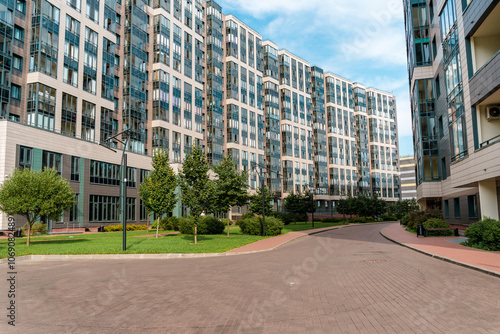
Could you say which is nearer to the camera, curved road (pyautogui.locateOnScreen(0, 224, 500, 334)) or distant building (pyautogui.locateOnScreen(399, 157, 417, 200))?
curved road (pyautogui.locateOnScreen(0, 224, 500, 334))

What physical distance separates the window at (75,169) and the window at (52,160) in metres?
1.92

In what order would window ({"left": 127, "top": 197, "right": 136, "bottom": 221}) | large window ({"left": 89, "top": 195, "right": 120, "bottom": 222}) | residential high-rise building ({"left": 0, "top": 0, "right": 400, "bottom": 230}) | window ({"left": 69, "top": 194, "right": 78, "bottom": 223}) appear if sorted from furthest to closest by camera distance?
window ({"left": 127, "top": 197, "right": 136, "bottom": 221}) < large window ({"left": 89, "top": 195, "right": 120, "bottom": 222}) < window ({"left": 69, "top": 194, "right": 78, "bottom": 223}) < residential high-rise building ({"left": 0, "top": 0, "right": 400, "bottom": 230})

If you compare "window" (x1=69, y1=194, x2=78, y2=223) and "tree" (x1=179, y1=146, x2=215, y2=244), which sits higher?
"tree" (x1=179, y1=146, x2=215, y2=244)

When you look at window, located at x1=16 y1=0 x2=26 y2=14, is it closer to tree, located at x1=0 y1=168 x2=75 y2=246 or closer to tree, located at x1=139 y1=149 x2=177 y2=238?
tree, located at x1=139 y1=149 x2=177 y2=238

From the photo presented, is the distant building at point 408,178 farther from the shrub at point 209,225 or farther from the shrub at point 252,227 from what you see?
the shrub at point 209,225

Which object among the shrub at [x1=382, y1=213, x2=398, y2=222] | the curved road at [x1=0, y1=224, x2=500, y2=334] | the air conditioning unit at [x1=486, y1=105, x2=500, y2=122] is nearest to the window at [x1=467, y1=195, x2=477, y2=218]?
the air conditioning unit at [x1=486, y1=105, x2=500, y2=122]

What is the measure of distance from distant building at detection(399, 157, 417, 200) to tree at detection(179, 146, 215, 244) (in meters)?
164

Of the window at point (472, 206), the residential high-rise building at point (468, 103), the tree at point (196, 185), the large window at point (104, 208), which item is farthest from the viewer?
the large window at point (104, 208)

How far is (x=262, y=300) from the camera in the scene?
8.38 meters

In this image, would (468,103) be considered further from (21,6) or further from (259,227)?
(21,6)

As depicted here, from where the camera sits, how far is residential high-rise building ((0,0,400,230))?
41250mm

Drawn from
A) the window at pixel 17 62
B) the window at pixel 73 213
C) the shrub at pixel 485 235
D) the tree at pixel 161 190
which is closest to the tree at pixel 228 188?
the tree at pixel 161 190

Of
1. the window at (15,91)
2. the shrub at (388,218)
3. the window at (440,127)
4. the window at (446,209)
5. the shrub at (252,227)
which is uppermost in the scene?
the window at (15,91)

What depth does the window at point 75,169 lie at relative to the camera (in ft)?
149
